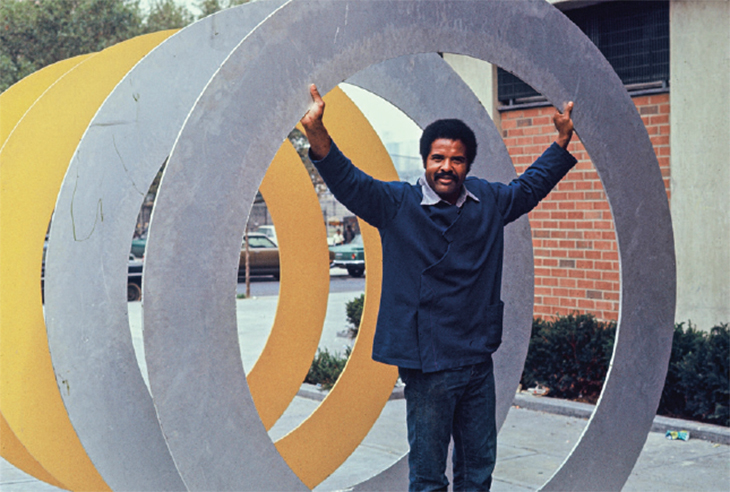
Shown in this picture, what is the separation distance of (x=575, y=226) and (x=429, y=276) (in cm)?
608

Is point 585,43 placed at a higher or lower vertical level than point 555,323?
higher

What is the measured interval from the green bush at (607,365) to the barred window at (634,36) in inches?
93.4

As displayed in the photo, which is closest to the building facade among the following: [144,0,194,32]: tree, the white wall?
the white wall

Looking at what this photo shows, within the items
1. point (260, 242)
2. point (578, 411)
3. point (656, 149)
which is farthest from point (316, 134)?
point (260, 242)

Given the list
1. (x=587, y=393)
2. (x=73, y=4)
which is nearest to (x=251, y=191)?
(x=587, y=393)

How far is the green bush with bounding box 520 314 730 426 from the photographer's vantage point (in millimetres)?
7164

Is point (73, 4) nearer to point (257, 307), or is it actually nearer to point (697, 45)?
point (257, 307)

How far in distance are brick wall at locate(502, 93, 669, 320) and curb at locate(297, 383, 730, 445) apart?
1.30m

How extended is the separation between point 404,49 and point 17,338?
8.73ft

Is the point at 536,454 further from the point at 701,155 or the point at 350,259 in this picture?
the point at 350,259

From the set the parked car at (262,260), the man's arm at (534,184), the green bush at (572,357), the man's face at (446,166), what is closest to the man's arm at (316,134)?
the man's face at (446,166)

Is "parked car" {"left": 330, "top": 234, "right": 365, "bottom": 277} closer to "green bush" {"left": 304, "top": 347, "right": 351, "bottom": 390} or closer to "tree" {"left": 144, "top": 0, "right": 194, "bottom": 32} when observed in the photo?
"tree" {"left": 144, "top": 0, "right": 194, "bottom": 32}

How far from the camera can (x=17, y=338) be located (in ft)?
16.3

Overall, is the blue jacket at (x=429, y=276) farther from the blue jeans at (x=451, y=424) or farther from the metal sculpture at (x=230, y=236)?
the metal sculpture at (x=230, y=236)
